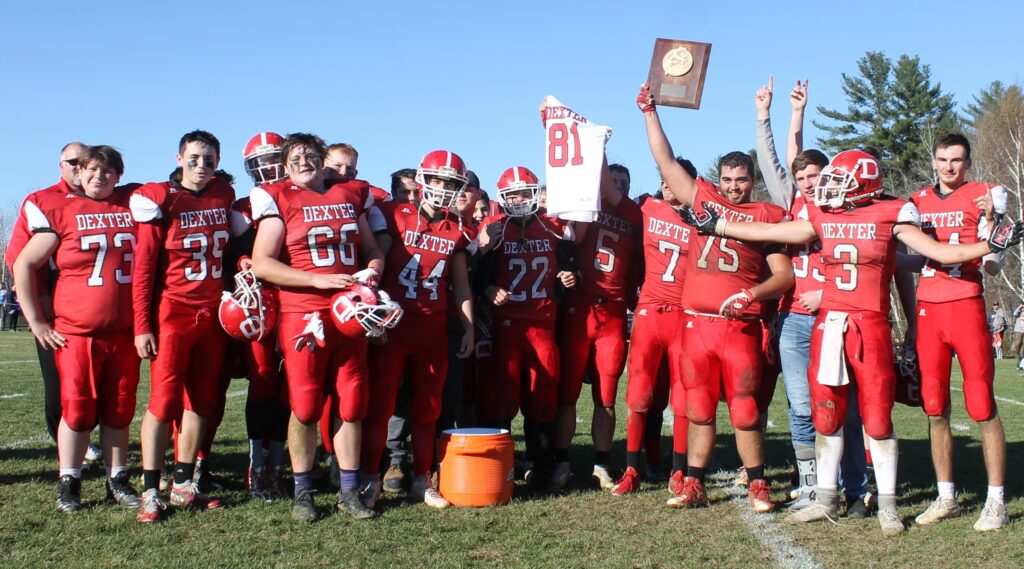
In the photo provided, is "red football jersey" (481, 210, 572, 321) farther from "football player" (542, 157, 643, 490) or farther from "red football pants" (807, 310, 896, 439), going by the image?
"red football pants" (807, 310, 896, 439)

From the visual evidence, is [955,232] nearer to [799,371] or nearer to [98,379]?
[799,371]

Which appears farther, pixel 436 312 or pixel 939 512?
pixel 436 312

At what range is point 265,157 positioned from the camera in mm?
5984

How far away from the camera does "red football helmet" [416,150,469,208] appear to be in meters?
5.84

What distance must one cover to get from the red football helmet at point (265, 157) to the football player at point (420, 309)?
74 centimetres

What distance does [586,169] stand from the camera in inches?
243

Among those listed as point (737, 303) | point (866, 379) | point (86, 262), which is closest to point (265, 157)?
point (86, 262)

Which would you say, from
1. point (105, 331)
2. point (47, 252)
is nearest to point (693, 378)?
point (105, 331)

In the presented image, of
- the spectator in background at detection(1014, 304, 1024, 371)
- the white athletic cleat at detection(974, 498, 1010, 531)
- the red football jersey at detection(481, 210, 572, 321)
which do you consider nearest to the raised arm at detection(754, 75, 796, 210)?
the red football jersey at detection(481, 210, 572, 321)

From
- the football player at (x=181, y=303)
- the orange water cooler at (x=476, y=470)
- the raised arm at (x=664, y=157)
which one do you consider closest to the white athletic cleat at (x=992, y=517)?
the raised arm at (x=664, y=157)

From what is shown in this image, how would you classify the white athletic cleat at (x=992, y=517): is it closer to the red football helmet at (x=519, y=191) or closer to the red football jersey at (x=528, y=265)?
the red football jersey at (x=528, y=265)

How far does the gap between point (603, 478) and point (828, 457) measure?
5.31ft

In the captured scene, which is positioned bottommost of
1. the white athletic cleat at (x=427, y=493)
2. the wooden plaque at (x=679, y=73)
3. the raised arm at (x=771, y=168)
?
the white athletic cleat at (x=427, y=493)

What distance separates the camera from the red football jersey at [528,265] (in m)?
6.34
